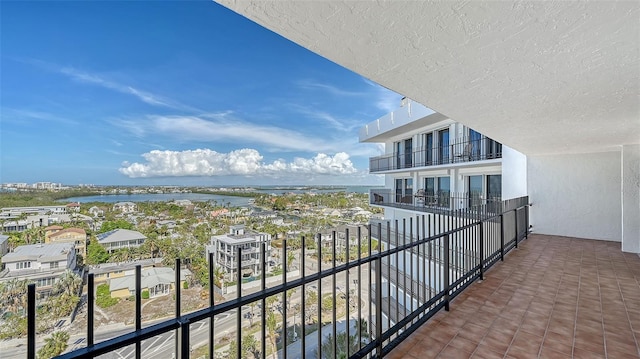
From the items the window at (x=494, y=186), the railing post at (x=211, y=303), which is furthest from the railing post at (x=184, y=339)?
the window at (x=494, y=186)

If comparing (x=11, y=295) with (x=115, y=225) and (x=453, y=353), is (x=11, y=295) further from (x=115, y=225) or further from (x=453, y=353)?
(x=115, y=225)

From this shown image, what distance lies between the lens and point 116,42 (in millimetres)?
18344

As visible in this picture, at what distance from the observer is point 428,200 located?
14031 millimetres

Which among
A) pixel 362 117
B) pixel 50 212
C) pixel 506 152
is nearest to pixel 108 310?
pixel 50 212

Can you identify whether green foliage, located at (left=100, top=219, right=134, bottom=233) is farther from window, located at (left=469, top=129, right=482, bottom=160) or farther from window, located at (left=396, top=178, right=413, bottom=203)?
window, located at (left=396, top=178, right=413, bottom=203)

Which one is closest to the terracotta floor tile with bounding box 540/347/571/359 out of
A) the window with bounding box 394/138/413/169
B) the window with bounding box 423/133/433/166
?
the window with bounding box 423/133/433/166

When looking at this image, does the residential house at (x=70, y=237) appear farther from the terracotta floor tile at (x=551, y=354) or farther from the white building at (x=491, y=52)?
the terracotta floor tile at (x=551, y=354)

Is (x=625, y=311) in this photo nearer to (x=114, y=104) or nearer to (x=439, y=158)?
(x=439, y=158)

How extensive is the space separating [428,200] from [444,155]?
256cm

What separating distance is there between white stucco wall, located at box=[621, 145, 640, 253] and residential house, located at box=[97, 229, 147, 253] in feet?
35.7

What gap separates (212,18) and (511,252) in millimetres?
20326

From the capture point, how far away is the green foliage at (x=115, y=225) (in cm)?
609


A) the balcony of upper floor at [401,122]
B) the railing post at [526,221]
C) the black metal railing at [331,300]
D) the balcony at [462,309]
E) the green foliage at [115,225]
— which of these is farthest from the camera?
the balcony of upper floor at [401,122]

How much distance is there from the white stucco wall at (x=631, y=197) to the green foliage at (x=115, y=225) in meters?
11.9
